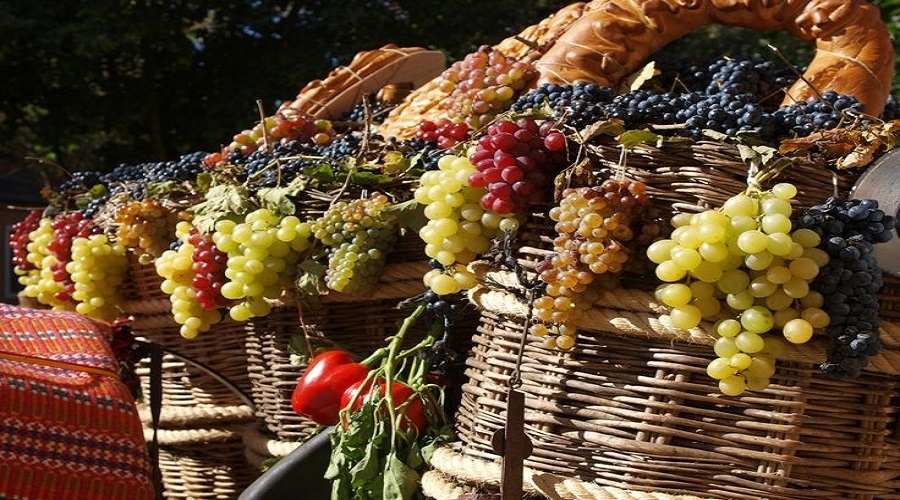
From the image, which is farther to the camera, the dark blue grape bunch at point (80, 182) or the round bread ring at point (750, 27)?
the dark blue grape bunch at point (80, 182)

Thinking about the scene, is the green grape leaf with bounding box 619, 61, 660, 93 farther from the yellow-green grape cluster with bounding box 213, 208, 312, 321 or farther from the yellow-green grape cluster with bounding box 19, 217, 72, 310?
the yellow-green grape cluster with bounding box 19, 217, 72, 310

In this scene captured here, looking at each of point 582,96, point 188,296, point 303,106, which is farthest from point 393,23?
point 582,96

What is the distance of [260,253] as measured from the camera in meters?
1.61

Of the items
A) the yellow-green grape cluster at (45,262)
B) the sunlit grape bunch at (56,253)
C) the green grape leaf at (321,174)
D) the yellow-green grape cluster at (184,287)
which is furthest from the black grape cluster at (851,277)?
the yellow-green grape cluster at (45,262)

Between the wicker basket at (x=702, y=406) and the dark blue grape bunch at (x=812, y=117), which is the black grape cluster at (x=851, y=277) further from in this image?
the dark blue grape bunch at (x=812, y=117)

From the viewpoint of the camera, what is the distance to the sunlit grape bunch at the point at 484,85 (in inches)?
61.7

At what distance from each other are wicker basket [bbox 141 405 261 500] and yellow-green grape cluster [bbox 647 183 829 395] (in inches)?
48.5

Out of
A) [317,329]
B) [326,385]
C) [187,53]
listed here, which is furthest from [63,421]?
[187,53]

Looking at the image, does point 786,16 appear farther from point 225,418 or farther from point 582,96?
point 225,418

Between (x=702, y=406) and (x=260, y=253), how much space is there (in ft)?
2.48

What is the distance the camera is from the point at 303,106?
2283 millimetres

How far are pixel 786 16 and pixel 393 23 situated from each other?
260 inches

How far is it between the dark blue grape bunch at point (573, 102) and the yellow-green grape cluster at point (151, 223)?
879 mm

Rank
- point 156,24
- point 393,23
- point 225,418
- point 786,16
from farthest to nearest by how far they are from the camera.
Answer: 1. point 393,23
2. point 156,24
3. point 225,418
4. point 786,16
